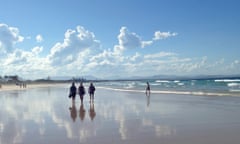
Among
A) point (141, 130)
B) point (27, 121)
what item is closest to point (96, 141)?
point (141, 130)

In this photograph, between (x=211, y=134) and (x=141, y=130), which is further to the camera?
(x=141, y=130)

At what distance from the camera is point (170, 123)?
544 inches

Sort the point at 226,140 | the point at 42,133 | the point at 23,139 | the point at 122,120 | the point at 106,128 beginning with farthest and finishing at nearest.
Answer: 1. the point at 122,120
2. the point at 106,128
3. the point at 42,133
4. the point at 23,139
5. the point at 226,140

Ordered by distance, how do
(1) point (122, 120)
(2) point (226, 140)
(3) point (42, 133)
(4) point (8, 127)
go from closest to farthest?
(2) point (226, 140) → (3) point (42, 133) → (4) point (8, 127) → (1) point (122, 120)

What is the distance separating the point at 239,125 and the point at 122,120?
485 centimetres

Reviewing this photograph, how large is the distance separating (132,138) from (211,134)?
2648 mm

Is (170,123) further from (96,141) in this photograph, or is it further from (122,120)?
(96,141)

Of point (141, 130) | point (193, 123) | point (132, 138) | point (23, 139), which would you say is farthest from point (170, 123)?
point (23, 139)

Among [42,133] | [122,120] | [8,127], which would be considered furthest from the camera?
[122,120]

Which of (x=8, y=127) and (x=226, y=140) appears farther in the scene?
(x=8, y=127)

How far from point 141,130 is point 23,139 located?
13.2ft

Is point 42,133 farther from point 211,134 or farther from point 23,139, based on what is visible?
point 211,134

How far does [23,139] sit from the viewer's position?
10953 mm

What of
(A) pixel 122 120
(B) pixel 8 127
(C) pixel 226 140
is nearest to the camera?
(C) pixel 226 140
